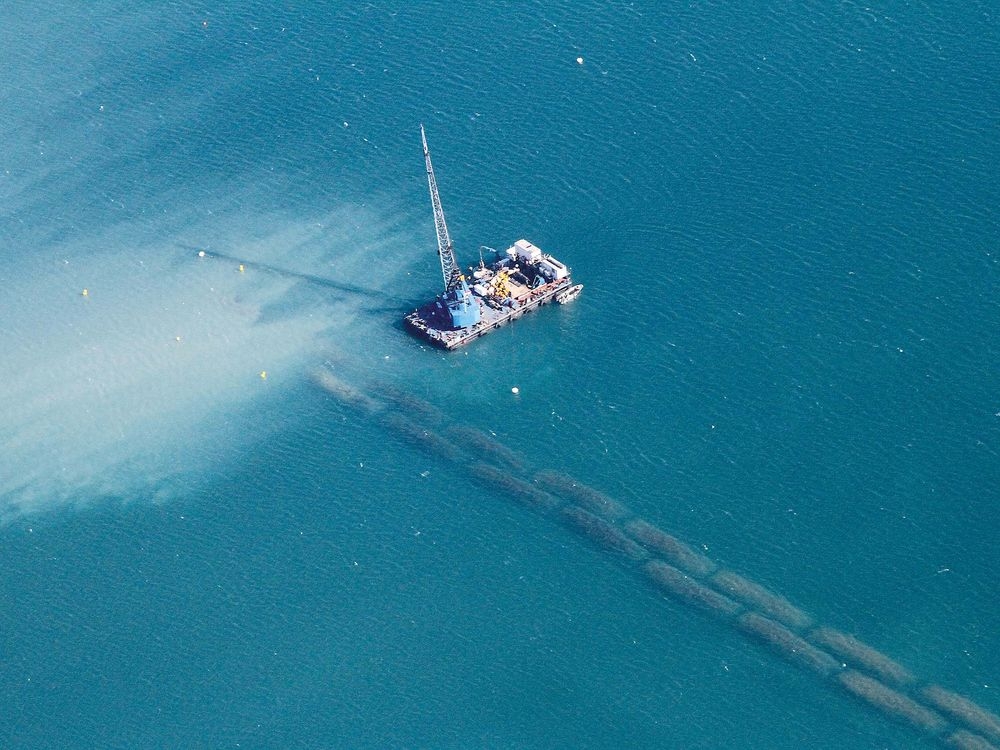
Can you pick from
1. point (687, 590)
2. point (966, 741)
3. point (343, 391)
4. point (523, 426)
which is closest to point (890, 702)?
point (966, 741)

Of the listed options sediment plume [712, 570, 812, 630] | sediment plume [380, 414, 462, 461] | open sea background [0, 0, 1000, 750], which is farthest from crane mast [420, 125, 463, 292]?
sediment plume [712, 570, 812, 630]

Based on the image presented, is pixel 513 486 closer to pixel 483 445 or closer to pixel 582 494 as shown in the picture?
pixel 483 445

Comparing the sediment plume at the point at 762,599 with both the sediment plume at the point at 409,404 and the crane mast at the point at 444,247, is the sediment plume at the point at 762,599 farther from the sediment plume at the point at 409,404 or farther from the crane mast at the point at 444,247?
the crane mast at the point at 444,247

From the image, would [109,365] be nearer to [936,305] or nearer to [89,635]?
[89,635]

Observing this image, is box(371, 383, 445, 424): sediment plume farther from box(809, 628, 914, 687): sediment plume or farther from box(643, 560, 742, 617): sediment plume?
box(809, 628, 914, 687): sediment plume

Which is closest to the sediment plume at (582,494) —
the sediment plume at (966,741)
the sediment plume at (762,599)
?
the sediment plume at (762,599)

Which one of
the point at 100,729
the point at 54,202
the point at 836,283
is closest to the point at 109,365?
the point at 54,202
